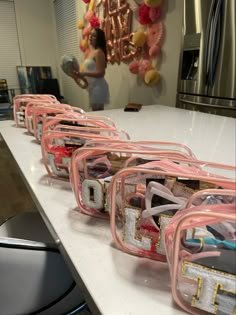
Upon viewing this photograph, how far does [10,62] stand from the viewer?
5.35 metres

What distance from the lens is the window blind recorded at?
16.6ft

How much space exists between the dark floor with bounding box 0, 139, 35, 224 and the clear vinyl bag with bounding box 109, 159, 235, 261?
153 centimetres

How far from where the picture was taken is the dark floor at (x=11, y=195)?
84.4 inches

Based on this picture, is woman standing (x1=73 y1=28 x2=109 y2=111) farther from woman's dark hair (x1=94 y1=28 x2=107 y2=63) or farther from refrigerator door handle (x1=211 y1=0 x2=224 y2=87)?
refrigerator door handle (x1=211 y1=0 x2=224 y2=87)

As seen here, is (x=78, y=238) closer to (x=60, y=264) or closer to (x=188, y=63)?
(x=60, y=264)

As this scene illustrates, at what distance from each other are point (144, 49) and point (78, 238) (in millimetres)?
3065

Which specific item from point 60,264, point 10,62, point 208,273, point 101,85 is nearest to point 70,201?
point 60,264

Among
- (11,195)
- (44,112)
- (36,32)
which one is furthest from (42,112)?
(36,32)

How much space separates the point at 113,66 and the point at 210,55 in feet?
7.01

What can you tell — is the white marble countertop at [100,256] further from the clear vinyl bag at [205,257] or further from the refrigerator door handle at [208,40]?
the refrigerator door handle at [208,40]

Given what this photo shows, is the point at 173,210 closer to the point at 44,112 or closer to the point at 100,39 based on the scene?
the point at 44,112

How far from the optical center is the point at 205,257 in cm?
35

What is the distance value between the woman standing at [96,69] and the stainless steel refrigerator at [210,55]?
0.84 meters

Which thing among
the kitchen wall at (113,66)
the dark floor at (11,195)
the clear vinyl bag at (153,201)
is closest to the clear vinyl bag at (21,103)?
the dark floor at (11,195)
